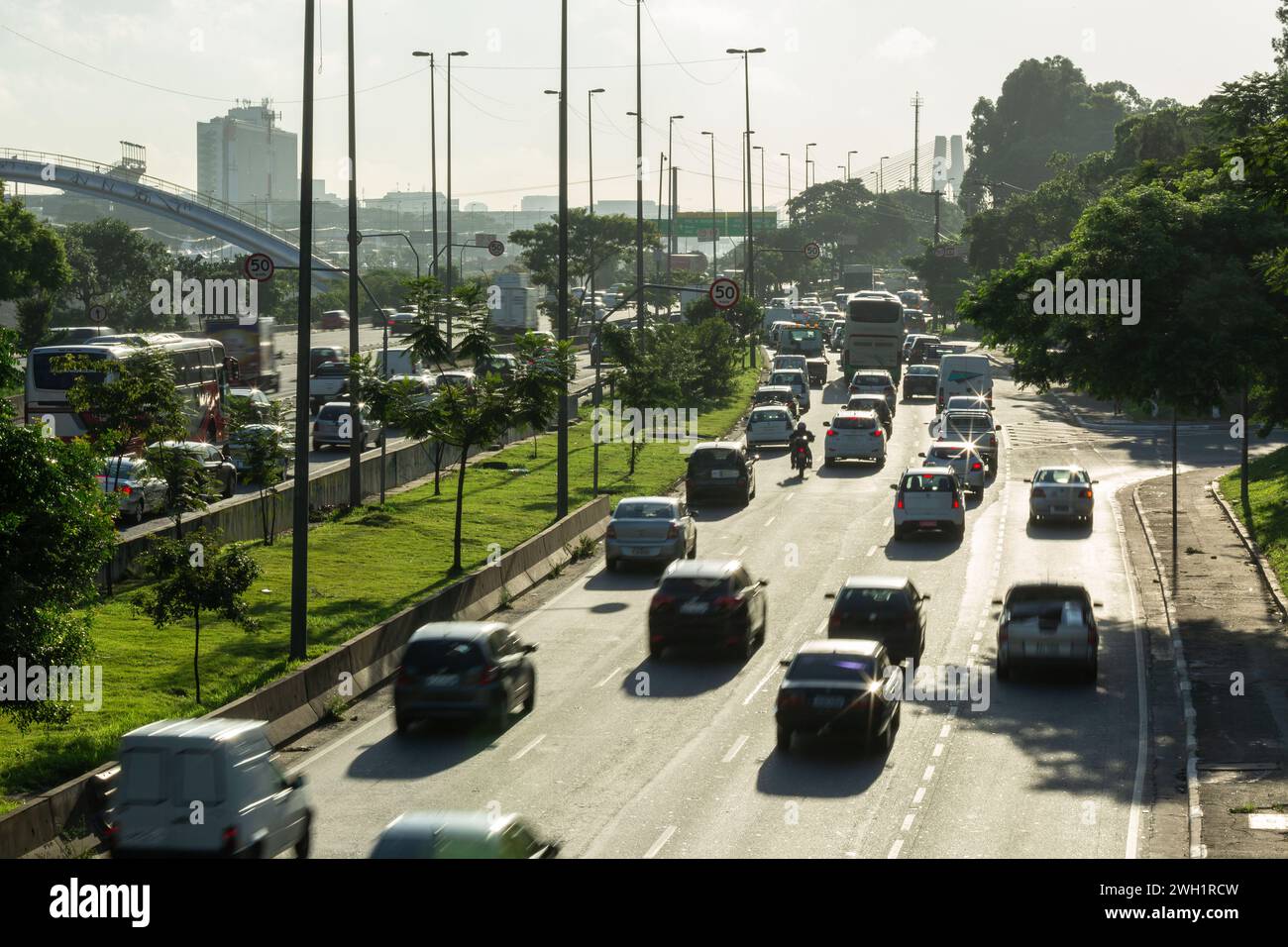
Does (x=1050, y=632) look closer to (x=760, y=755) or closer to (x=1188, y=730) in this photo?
(x=1188, y=730)

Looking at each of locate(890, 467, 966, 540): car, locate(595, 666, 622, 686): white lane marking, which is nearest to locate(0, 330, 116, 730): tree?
locate(595, 666, 622, 686): white lane marking

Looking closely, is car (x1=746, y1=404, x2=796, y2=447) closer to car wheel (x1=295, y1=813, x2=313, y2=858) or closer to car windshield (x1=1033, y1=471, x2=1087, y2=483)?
car windshield (x1=1033, y1=471, x2=1087, y2=483)

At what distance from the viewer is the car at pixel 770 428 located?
6341 cm

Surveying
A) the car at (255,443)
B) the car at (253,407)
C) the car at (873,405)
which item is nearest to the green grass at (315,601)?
the car at (255,443)

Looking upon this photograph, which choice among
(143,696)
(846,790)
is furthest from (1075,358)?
(143,696)

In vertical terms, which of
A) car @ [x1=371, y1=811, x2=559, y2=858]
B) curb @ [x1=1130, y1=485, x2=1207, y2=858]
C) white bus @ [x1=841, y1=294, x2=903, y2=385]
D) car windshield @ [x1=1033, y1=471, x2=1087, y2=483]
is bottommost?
curb @ [x1=1130, y1=485, x2=1207, y2=858]

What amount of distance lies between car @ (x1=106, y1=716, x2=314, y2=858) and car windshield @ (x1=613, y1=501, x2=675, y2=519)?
22472mm

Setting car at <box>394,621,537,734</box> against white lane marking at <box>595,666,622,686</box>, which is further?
white lane marking at <box>595,666,622,686</box>

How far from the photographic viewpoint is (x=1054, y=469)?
4741cm

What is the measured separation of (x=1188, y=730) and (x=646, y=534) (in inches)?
621

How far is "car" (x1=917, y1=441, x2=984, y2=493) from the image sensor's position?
50688 millimetres

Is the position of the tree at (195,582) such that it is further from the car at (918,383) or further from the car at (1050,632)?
the car at (918,383)
